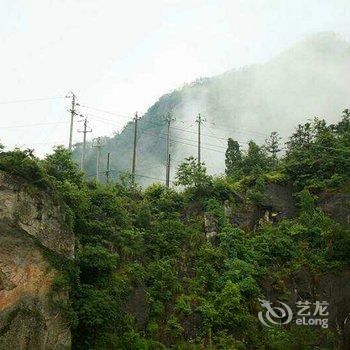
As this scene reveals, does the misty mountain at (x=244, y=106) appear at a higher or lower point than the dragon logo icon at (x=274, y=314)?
higher

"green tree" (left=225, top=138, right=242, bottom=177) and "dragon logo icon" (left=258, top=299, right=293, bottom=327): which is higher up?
"green tree" (left=225, top=138, right=242, bottom=177)

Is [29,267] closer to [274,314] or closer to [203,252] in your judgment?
[203,252]

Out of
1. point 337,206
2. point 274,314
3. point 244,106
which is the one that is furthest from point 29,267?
point 244,106

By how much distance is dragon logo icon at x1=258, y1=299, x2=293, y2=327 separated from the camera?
19.5m

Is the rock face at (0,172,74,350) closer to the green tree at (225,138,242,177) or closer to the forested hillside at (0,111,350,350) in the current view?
the forested hillside at (0,111,350,350)

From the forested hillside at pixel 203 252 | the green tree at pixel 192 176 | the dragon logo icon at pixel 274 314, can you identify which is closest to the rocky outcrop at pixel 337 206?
the forested hillside at pixel 203 252

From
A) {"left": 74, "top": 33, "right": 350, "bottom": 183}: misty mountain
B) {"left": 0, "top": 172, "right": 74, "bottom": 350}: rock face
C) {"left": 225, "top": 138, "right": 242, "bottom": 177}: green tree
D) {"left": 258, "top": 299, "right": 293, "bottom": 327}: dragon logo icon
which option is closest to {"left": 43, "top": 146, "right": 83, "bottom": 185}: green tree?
{"left": 0, "top": 172, "right": 74, "bottom": 350}: rock face

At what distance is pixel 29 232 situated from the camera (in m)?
14.5

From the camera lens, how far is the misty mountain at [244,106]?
70.2 metres

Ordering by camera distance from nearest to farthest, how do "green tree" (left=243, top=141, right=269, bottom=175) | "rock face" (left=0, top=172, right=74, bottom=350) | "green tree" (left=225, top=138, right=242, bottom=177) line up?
"rock face" (left=0, top=172, right=74, bottom=350), "green tree" (left=243, top=141, right=269, bottom=175), "green tree" (left=225, top=138, right=242, bottom=177)

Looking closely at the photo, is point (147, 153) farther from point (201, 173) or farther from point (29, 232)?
point (29, 232)

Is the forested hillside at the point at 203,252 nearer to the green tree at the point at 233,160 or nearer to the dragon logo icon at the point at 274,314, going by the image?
the dragon logo icon at the point at 274,314

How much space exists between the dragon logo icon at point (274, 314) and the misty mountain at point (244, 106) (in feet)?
152

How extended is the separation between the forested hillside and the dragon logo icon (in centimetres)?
35
